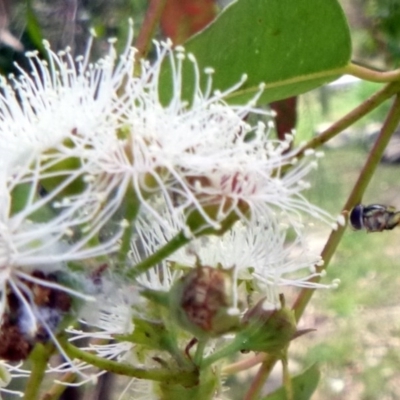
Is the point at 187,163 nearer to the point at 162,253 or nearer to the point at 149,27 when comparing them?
the point at 162,253

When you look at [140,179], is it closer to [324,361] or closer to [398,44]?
[398,44]

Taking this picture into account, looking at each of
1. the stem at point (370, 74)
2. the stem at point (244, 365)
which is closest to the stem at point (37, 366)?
the stem at point (244, 365)

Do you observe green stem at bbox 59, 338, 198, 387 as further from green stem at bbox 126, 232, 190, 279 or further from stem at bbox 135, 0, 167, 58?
stem at bbox 135, 0, 167, 58

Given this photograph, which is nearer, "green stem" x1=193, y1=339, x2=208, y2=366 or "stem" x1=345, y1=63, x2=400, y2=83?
"green stem" x1=193, y1=339, x2=208, y2=366

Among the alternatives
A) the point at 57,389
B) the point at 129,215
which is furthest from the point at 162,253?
the point at 57,389

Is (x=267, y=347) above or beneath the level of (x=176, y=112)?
beneath

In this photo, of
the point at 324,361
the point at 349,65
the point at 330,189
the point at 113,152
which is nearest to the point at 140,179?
the point at 113,152

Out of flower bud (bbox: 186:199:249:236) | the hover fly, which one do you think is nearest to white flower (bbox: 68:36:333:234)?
flower bud (bbox: 186:199:249:236)
